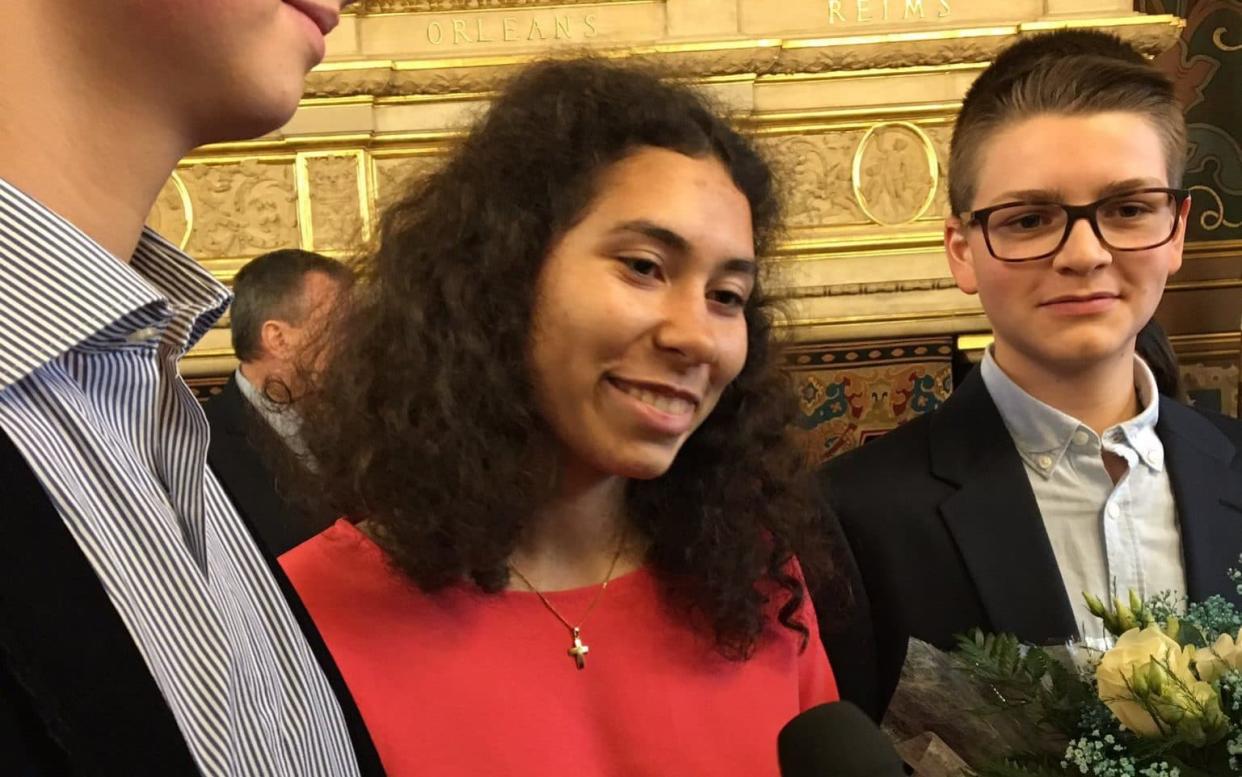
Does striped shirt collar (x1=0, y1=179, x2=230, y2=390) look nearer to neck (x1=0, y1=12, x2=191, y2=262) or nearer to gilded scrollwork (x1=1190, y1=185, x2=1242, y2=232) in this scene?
neck (x1=0, y1=12, x2=191, y2=262)

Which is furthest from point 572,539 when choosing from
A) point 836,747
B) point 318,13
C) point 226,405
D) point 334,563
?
point 226,405

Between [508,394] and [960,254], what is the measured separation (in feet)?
2.71

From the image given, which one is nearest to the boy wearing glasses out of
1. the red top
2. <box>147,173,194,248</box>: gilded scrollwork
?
the red top

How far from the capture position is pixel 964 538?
1.93 m

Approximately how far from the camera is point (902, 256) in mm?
5301

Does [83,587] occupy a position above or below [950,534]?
above

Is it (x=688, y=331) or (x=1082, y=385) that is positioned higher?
(x=688, y=331)

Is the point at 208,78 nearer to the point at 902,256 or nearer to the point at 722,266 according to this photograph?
the point at 722,266

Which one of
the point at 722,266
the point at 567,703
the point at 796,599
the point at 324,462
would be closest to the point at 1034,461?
the point at 796,599

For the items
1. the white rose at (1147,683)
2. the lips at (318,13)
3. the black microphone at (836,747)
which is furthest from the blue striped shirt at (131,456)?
the white rose at (1147,683)

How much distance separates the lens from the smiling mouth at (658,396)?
1.57m

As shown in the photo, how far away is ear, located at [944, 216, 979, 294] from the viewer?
2.02 meters

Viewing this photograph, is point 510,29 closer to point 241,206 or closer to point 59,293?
point 241,206

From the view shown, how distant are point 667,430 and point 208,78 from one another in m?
0.82
